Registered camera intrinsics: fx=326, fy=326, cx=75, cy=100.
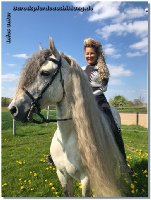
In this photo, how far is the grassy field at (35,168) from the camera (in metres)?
4.91

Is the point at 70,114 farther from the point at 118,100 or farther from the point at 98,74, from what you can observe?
the point at 118,100

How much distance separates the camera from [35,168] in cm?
617

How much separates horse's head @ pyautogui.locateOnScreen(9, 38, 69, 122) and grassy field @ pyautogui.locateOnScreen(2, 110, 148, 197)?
1.87m

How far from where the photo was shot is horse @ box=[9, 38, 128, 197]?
332 centimetres

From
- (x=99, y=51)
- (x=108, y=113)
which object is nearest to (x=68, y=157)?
(x=108, y=113)

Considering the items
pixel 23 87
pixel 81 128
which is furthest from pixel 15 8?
pixel 81 128

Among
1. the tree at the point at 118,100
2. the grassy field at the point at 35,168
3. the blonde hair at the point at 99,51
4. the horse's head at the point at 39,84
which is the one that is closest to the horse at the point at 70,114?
the horse's head at the point at 39,84

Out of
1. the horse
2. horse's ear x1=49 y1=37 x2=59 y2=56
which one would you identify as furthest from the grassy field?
horse's ear x1=49 y1=37 x2=59 y2=56

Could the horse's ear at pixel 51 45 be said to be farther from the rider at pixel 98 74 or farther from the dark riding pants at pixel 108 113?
the dark riding pants at pixel 108 113

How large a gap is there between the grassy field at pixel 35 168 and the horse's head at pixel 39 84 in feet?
6.12

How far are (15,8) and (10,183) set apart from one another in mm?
2756

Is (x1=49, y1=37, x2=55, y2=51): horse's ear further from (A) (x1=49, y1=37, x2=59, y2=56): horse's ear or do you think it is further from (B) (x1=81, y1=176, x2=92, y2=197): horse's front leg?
(B) (x1=81, y1=176, x2=92, y2=197): horse's front leg

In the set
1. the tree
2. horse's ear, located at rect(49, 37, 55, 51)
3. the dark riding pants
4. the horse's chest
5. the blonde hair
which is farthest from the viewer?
the tree

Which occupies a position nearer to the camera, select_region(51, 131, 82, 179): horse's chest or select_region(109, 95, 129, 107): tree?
select_region(51, 131, 82, 179): horse's chest
